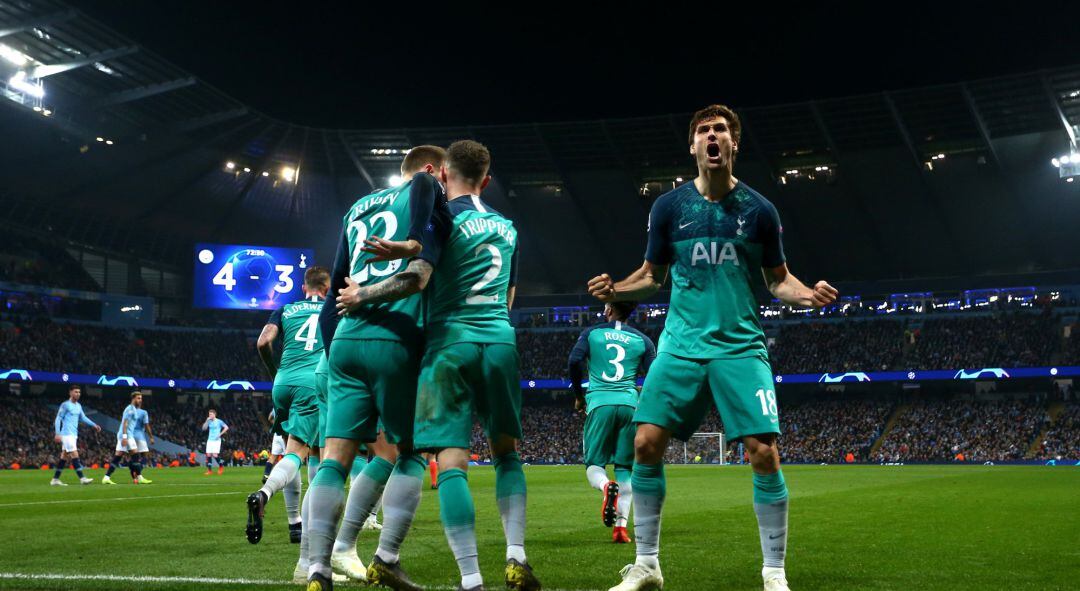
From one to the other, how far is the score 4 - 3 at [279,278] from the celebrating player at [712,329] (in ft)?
161

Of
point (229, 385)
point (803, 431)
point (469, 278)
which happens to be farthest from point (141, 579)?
point (229, 385)

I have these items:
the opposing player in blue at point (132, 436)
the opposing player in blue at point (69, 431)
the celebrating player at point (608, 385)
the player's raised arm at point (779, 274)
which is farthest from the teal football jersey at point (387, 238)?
the opposing player in blue at point (69, 431)

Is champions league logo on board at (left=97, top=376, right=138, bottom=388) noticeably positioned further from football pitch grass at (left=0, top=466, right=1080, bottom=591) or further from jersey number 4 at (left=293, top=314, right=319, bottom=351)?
jersey number 4 at (left=293, top=314, right=319, bottom=351)

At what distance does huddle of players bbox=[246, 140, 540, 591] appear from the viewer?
4.96 metres

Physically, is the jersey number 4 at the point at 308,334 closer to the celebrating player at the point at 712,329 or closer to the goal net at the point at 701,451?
the celebrating player at the point at 712,329

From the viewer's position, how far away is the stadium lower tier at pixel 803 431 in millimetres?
46250

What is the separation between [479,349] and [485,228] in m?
0.76

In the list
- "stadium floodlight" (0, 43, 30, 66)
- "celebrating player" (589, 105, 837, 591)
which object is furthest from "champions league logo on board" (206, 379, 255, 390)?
"celebrating player" (589, 105, 837, 591)

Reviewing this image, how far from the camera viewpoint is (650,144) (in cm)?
5297

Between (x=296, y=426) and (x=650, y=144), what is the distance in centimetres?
4572

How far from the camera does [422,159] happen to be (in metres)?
5.77

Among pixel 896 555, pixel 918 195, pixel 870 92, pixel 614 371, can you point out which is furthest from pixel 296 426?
pixel 918 195

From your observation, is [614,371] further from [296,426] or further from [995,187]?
[995,187]

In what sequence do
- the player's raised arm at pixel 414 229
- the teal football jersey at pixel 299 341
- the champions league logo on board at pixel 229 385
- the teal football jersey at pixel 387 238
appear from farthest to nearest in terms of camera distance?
the champions league logo on board at pixel 229 385, the teal football jersey at pixel 299 341, the teal football jersey at pixel 387 238, the player's raised arm at pixel 414 229
